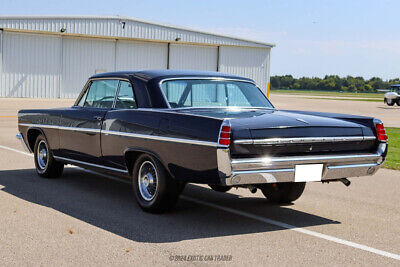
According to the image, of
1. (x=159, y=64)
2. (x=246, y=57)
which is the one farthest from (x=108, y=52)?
(x=246, y=57)

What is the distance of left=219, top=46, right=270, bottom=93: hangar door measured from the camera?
42.5 metres

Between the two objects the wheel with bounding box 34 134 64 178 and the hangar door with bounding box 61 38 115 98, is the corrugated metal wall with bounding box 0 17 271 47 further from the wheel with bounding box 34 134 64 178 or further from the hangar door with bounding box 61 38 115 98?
the wheel with bounding box 34 134 64 178

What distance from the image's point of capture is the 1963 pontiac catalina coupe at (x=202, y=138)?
5465 millimetres

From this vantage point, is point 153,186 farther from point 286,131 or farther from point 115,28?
point 115,28

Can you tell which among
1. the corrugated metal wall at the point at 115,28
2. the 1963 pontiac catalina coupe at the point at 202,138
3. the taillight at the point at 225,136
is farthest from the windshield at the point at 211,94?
the corrugated metal wall at the point at 115,28

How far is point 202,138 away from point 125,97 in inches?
74.4

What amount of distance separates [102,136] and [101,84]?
0.96 meters

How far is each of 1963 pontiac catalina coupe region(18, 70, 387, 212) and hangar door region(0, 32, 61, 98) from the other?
2915 cm

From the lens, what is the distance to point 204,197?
7.45m

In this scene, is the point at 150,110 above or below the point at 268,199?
above

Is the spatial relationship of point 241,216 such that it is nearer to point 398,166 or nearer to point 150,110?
point 150,110

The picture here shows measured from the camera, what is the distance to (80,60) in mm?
38094

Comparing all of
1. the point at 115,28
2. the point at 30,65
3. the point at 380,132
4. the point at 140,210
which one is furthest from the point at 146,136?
the point at 115,28

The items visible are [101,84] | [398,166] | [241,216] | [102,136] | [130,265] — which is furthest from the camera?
[398,166]
